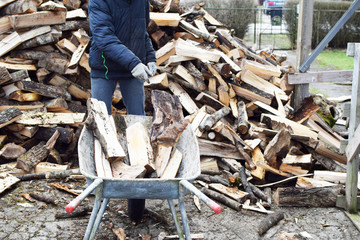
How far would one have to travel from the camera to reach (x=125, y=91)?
169 inches

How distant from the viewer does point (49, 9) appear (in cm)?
557

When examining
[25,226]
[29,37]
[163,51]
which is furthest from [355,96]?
[29,37]

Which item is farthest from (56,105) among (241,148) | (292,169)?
(292,169)

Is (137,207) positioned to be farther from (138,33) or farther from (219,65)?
(219,65)

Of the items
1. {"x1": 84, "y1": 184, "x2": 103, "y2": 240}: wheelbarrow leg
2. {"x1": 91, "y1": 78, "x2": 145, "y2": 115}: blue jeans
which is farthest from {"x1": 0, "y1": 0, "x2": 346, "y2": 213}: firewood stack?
{"x1": 84, "y1": 184, "x2": 103, "y2": 240}: wheelbarrow leg

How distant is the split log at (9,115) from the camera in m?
4.77

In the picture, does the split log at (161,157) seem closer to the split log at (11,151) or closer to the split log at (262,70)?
the split log at (11,151)

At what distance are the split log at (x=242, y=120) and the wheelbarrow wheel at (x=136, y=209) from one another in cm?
202

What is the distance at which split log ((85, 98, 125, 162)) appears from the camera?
3.23 m

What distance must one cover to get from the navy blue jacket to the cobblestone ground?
1.37 meters

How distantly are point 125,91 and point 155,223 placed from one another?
1.38 metres

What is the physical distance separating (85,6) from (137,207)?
11.9 feet

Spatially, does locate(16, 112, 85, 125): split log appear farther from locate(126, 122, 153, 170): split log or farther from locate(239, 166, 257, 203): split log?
locate(239, 166, 257, 203): split log

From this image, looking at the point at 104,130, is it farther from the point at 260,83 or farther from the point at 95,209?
the point at 260,83
